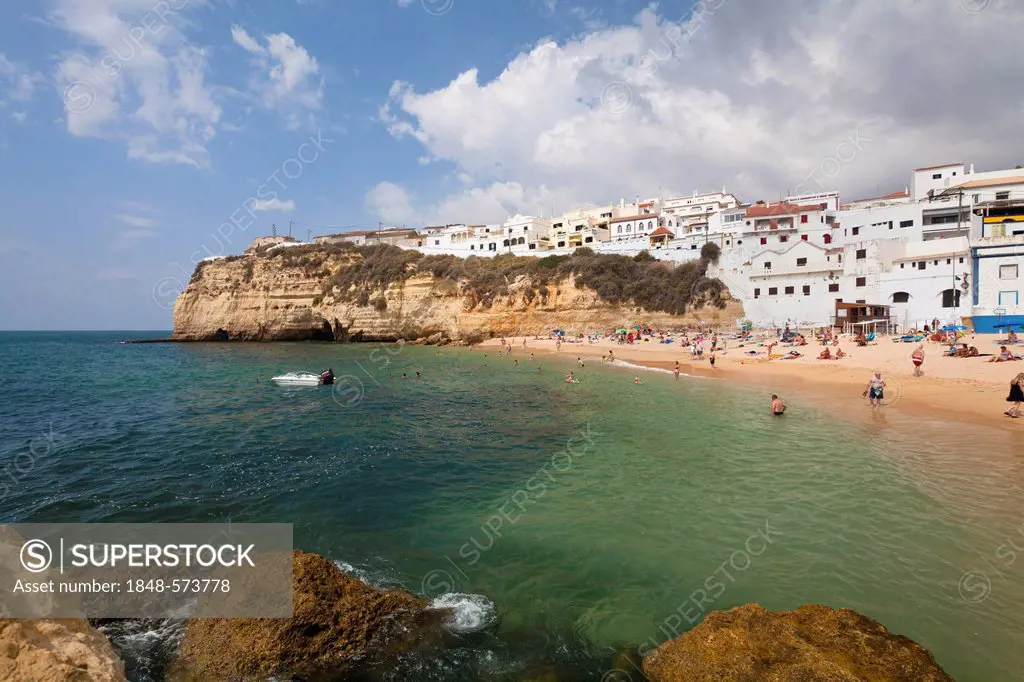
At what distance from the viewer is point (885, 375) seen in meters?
23.0

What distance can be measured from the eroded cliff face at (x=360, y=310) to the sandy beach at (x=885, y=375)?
16159mm

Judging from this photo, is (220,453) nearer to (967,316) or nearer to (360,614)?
(360,614)

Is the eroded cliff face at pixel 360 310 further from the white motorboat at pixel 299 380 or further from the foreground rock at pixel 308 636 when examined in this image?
the foreground rock at pixel 308 636

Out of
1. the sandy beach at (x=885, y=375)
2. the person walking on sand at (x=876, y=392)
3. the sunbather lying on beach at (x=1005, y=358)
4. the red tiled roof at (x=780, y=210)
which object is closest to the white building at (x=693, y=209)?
the red tiled roof at (x=780, y=210)

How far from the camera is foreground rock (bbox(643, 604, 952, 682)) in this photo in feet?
13.9

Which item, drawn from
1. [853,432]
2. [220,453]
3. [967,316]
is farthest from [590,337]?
[220,453]

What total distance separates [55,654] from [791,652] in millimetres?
6389

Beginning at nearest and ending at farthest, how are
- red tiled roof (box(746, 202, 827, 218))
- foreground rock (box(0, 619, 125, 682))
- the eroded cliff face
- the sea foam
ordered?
1. foreground rock (box(0, 619, 125, 682))
2. the sea foam
3. red tiled roof (box(746, 202, 827, 218))
4. the eroded cliff face

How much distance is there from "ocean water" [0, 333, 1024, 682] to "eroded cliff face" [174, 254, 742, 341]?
3422 centimetres

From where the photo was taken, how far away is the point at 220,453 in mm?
14156

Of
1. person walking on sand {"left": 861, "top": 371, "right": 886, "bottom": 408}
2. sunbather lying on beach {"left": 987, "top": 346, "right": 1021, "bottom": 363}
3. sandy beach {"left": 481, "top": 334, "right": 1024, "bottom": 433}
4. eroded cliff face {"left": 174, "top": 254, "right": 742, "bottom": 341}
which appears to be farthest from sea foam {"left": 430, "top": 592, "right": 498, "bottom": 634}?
eroded cliff face {"left": 174, "top": 254, "right": 742, "bottom": 341}

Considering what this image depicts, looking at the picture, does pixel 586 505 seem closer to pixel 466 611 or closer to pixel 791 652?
pixel 466 611

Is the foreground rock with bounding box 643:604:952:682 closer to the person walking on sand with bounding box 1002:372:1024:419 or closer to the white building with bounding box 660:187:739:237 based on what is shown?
the person walking on sand with bounding box 1002:372:1024:419

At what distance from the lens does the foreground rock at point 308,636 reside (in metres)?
4.94
